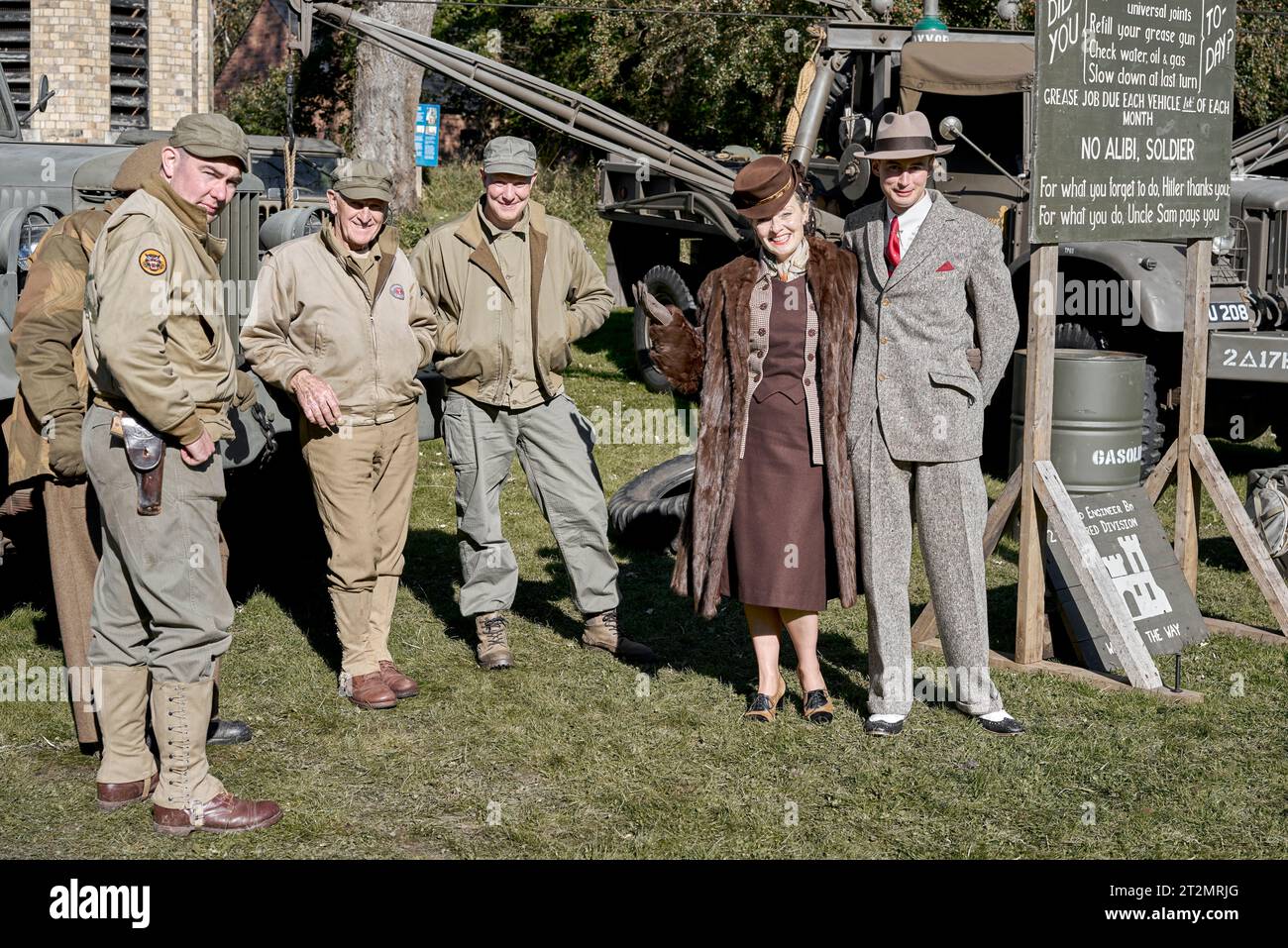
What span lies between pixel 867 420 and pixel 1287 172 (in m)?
12.0

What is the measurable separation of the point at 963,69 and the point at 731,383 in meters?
5.49

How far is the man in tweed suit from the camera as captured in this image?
493cm

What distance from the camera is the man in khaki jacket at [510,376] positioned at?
580 centimetres

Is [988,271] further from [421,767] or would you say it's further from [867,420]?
[421,767]

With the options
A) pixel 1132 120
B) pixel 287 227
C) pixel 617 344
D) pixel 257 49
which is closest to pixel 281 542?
pixel 287 227

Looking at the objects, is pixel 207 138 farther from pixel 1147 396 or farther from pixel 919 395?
pixel 1147 396

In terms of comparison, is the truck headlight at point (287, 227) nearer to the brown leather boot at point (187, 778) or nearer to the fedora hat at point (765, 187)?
the fedora hat at point (765, 187)

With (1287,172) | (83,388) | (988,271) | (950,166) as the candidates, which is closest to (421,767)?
(83,388)

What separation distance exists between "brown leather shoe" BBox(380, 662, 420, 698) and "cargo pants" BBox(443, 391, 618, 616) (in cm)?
40

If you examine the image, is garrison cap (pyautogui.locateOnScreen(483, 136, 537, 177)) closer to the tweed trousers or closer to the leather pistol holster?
the tweed trousers

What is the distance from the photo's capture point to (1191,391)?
628cm

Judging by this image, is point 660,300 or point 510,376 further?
point 660,300

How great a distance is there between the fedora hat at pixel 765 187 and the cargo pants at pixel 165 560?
1820 millimetres

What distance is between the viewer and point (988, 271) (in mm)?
4926
